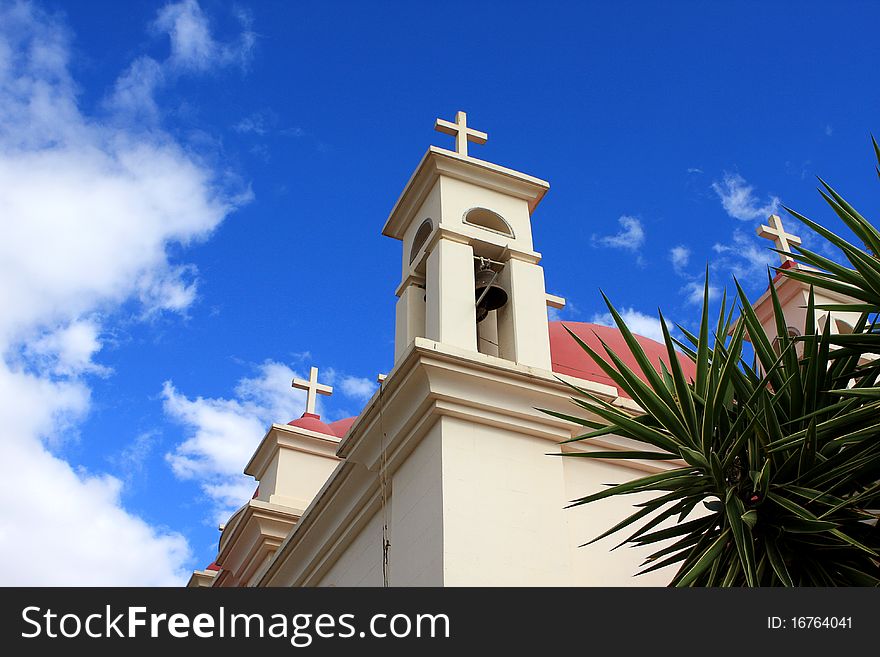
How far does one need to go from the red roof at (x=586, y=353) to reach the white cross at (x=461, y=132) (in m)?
1.99

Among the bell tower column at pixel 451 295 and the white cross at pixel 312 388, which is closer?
the bell tower column at pixel 451 295

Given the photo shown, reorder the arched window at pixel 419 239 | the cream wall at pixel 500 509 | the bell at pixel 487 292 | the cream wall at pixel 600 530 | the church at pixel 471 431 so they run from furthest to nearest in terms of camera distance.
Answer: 1. the arched window at pixel 419 239
2. the bell at pixel 487 292
3. the cream wall at pixel 600 530
4. the church at pixel 471 431
5. the cream wall at pixel 500 509

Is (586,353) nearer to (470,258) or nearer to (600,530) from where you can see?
(470,258)

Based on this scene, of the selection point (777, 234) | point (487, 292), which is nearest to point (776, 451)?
point (487, 292)

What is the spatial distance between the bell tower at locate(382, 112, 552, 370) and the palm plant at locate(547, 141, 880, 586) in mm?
2283

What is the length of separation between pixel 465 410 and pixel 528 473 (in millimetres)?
632

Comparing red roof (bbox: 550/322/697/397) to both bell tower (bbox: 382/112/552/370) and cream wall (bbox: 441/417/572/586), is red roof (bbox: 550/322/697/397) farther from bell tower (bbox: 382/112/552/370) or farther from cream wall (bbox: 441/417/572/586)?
cream wall (bbox: 441/417/572/586)

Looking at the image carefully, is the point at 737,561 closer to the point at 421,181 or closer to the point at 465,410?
the point at 465,410

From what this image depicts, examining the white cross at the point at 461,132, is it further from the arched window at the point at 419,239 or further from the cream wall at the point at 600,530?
the cream wall at the point at 600,530

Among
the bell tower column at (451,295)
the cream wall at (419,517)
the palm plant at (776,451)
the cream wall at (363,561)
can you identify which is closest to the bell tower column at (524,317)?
the bell tower column at (451,295)

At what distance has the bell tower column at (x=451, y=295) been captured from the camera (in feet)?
25.9

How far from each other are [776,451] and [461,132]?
5133 mm

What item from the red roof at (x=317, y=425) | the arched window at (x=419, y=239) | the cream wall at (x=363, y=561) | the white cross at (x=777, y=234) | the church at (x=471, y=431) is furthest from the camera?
the red roof at (x=317, y=425)
